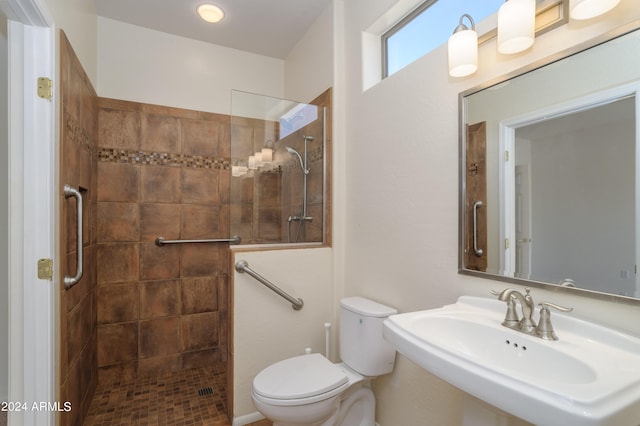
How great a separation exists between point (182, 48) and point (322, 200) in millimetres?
1739

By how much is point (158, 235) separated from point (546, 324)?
2455mm

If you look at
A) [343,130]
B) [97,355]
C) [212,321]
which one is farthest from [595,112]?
[97,355]

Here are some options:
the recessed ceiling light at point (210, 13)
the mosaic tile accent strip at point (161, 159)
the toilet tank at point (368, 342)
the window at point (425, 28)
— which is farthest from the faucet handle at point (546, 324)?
the recessed ceiling light at point (210, 13)

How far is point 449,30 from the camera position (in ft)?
4.91

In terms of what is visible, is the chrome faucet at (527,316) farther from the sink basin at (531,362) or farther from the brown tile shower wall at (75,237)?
the brown tile shower wall at (75,237)

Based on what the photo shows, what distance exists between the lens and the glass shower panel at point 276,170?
212 centimetres

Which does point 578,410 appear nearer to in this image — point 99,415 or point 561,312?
point 561,312

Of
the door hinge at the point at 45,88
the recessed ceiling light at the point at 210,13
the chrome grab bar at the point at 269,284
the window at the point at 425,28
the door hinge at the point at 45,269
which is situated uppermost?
the recessed ceiling light at the point at 210,13

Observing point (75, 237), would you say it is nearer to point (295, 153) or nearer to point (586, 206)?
point (295, 153)

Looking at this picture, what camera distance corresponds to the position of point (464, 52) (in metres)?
1.22

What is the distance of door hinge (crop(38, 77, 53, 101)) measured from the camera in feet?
4.21

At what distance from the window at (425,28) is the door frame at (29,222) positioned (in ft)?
Answer: 5.54

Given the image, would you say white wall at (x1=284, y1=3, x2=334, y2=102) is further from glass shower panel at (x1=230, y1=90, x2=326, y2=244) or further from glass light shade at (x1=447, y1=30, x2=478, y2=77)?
glass light shade at (x1=447, y1=30, x2=478, y2=77)

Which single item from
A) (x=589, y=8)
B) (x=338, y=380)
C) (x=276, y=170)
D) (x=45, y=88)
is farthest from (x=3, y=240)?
(x=589, y=8)
